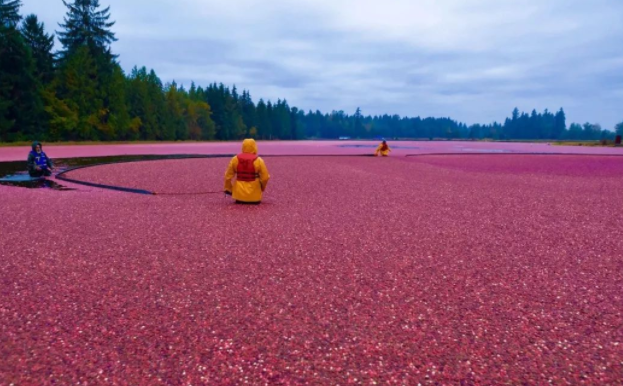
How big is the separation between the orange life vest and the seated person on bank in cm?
929

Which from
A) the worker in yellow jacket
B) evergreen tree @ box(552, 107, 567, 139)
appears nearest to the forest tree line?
the worker in yellow jacket

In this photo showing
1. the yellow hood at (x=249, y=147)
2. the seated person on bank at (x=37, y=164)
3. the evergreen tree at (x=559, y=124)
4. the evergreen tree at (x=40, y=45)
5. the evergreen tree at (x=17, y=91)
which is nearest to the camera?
the yellow hood at (x=249, y=147)

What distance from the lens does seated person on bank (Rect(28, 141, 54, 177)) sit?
1490cm

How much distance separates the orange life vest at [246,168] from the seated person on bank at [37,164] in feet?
30.5

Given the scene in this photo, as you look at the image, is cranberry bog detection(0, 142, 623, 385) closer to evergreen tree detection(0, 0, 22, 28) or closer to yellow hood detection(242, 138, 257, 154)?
yellow hood detection(242, 138, 257, 154)

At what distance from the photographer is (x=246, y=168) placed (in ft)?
32.1

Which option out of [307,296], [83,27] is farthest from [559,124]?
[307,296]

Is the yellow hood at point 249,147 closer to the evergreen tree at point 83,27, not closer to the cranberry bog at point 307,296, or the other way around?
the cranberry bog at point 307,296

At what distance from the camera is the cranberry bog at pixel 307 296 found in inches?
125

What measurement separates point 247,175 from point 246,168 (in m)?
0.17

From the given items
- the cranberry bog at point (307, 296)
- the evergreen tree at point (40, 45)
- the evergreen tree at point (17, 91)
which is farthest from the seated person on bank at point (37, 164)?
the evergreen tree at point (40, 45)

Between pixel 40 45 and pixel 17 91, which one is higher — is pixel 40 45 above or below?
above

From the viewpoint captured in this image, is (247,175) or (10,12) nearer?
(247,175)

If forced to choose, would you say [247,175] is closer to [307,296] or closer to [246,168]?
[246,168]
